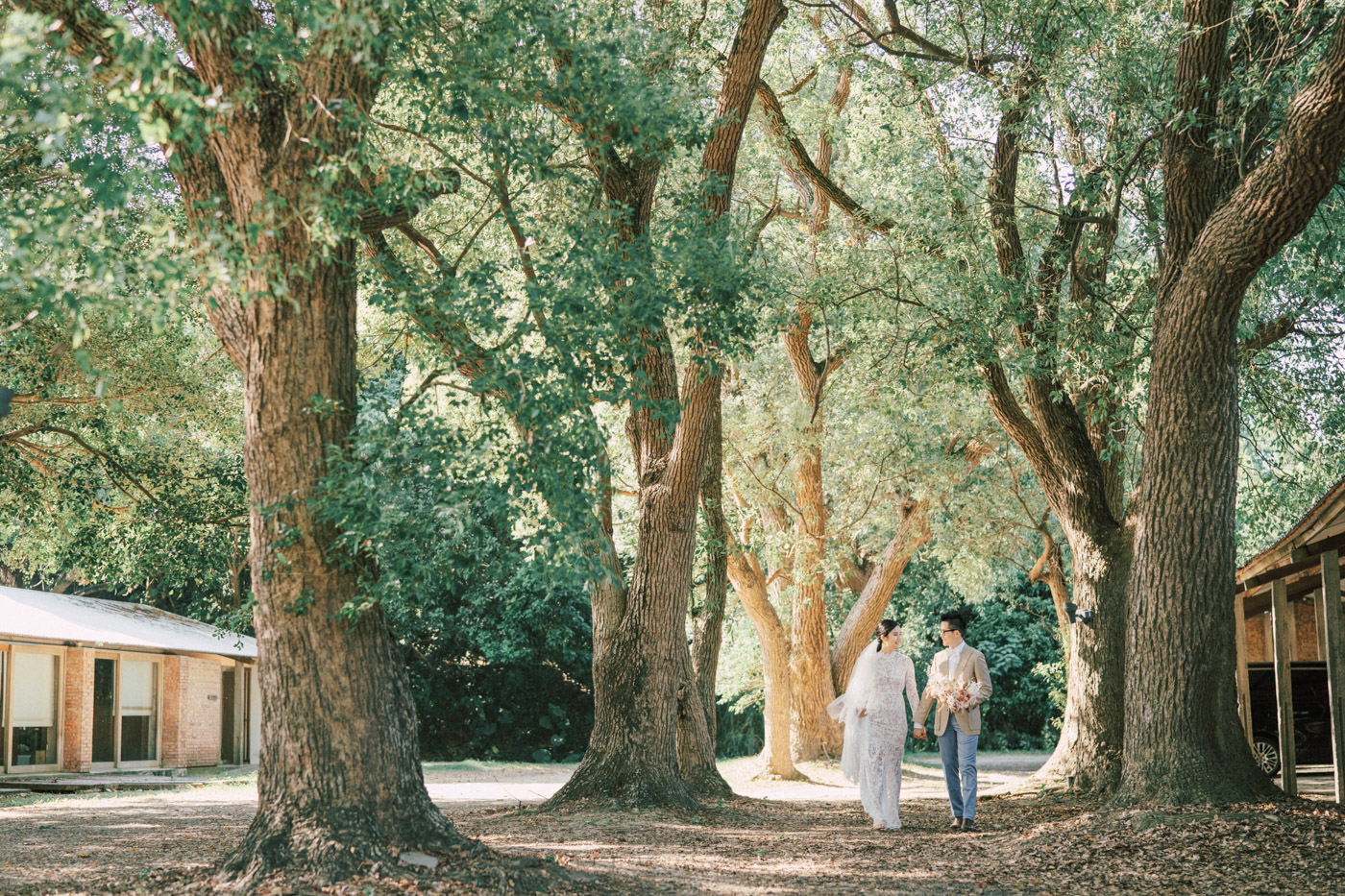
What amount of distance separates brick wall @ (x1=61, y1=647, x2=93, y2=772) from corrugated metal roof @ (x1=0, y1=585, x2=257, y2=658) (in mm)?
578

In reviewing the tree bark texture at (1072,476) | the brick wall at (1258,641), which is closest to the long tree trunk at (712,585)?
the tree bark texture at (1072,476)

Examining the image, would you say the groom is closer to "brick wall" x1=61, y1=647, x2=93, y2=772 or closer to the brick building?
the brick building

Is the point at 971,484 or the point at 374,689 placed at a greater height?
the point at 971,484

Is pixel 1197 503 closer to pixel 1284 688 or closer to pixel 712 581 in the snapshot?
pixel 1284 688

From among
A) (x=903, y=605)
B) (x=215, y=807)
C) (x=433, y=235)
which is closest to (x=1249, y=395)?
(x=433, y=235)

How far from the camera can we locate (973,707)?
9.66 metres

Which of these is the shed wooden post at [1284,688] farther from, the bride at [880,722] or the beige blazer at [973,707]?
the bride at [880,722]

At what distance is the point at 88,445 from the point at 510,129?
28.2ft

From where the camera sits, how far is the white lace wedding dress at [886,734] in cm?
997

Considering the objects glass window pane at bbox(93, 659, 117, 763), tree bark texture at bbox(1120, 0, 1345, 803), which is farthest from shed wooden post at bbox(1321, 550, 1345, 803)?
glass window pane at bbox(93, 659, 117, 763)

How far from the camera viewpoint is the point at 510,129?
24.0 feet

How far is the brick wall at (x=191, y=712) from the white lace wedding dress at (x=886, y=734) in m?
16.2

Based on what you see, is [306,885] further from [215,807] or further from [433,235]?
[433,235]

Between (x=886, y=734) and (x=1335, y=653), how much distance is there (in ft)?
11.8
